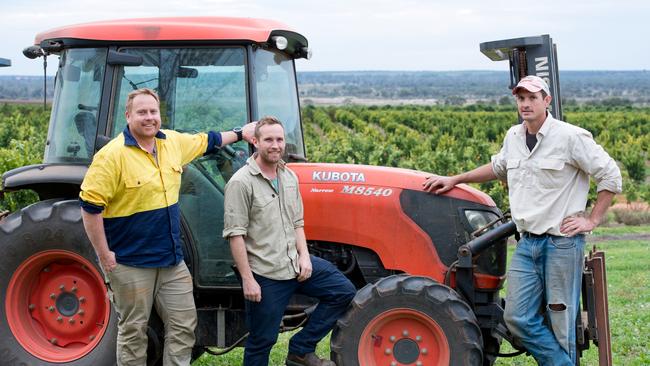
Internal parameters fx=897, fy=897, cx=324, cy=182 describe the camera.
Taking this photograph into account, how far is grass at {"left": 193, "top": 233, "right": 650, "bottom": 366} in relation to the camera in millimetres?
6734

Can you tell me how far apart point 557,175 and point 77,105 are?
2.97 meters

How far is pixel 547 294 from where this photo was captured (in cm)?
509

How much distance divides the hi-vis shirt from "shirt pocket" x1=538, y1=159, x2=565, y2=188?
2.04 m

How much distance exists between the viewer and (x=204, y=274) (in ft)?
18.6

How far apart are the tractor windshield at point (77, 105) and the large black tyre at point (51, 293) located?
0.33 metres

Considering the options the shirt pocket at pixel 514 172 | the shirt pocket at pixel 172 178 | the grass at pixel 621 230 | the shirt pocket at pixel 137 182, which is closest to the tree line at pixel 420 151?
the grass at pixel 621 230

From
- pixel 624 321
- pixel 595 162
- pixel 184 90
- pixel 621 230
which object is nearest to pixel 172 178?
pixel 184 90

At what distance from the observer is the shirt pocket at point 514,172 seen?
5.12m

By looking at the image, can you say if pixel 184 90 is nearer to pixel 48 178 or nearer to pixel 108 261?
pixel 48 178

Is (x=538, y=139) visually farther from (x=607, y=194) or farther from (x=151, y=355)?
(x=151, y=355)

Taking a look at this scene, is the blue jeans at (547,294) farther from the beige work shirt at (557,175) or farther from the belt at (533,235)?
the beige work shirt at (557,175)

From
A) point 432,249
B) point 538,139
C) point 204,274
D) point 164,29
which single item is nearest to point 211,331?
point 204,274

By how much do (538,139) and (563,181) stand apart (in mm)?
273

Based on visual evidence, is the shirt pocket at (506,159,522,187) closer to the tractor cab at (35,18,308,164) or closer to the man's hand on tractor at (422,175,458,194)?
the man's hand on tractor at (422,175,458,194)
